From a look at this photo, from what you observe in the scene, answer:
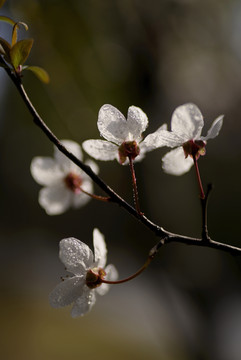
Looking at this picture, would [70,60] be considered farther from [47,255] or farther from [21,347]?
[47,255]

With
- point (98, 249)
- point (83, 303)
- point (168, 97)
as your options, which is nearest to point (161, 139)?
point (98, 249)

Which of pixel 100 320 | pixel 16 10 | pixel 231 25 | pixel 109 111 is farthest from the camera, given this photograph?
pixel 100 320

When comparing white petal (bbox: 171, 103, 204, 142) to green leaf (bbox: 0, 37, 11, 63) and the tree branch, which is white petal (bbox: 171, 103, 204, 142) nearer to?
the tree branch

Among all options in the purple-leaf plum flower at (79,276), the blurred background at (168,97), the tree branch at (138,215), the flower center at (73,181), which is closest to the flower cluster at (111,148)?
the purple-leaf plum flower at (79,276)

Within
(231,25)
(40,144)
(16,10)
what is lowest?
(40,144)

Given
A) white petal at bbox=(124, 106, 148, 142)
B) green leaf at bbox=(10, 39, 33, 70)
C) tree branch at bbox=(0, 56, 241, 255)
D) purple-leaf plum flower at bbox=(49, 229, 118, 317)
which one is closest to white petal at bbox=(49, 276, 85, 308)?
purple-leaf plum flower at bbox=(49, 229, 118, 317)

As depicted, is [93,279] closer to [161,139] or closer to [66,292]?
[66,292]

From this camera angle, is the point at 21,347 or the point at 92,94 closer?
the point at 92,94

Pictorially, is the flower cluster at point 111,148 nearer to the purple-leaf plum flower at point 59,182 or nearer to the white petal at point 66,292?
the white petal at point 66,292

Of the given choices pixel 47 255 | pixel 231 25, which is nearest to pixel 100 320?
pixel 47 255
